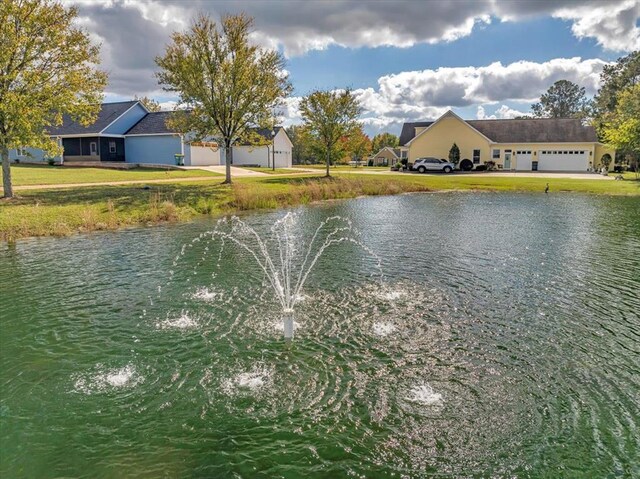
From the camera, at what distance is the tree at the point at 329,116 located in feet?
136

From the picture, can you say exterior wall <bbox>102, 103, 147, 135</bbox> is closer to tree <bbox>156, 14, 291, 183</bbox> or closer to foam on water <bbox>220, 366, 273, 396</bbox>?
tree <bbox>156, 14, 291, 183</bbox>

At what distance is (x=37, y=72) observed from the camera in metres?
21.7

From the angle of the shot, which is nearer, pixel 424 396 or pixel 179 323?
pixel 424 396

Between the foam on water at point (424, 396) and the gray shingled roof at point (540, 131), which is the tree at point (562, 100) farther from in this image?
the foam on water at point (424, 396)

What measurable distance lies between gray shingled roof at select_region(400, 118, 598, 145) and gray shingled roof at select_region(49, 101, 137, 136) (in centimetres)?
4564

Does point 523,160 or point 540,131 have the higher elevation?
point 540,131

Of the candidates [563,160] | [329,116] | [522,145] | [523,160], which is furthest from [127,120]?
[563,160]

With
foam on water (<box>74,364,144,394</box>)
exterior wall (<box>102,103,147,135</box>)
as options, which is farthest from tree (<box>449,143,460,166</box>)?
foam on water (<box>74,364,144,394</box>)

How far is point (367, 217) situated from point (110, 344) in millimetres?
16700

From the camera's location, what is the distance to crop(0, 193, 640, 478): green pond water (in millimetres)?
5355

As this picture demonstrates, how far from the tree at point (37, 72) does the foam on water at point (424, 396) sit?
2126 centimetres

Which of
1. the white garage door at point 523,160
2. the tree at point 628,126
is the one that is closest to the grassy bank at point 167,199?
the tree at point 628,126

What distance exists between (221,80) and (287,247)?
19.6m

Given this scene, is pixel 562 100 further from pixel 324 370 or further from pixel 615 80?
pixel 324 370
